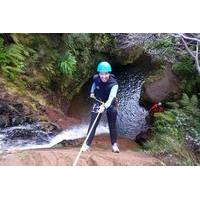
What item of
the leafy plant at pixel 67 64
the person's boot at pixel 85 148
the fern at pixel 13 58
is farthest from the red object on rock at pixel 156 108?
the fern at pixel 13 58

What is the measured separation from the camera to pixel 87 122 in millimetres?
4211

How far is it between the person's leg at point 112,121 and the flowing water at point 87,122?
1.6 inches

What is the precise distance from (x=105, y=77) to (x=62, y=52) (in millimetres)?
597

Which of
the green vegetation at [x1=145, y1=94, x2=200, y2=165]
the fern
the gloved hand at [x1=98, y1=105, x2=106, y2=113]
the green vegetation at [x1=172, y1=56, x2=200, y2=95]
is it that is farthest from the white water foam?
the green vegetation at [x1=172, y1=56, x2=200, y2=95]

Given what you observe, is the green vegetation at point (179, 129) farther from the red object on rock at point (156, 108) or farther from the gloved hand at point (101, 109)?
the gloved hand at point (101, 109)

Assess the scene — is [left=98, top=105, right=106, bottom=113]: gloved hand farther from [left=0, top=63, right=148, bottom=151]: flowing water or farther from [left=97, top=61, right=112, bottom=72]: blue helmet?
[left=97, top=61, right=112, bottom=72]: blue helmet

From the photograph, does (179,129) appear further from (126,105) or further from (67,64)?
(67,64)

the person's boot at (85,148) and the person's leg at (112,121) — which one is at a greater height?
the person's leg at (112,121)

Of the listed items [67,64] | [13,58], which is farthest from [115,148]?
[13,58]

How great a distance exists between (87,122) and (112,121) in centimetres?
23

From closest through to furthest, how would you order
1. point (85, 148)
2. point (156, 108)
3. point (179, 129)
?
1. point (85, 148)
2. point (179, 129)
3. point (156, 108)

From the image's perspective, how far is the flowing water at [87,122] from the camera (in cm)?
412

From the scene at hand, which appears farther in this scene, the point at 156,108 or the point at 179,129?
the point at 156,108

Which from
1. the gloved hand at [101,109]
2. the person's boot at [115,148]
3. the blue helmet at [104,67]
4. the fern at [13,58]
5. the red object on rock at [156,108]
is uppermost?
the fern at [13,58]
